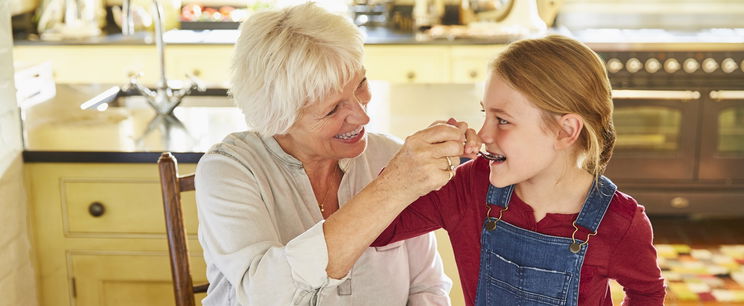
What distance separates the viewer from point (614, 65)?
161 inches

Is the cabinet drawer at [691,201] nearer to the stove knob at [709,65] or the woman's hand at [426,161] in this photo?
the stove knob at [709,65]

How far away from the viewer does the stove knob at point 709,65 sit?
4.05 metres

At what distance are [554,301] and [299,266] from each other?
1.49 ft

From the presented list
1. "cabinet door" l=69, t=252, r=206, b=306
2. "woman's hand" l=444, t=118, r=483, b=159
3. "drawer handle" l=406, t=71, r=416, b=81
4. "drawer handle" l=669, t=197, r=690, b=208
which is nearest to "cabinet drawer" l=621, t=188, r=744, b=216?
"drawer handle" l=669, t=197, r=690, b=208

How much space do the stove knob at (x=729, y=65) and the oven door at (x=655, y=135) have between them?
169 millimetres

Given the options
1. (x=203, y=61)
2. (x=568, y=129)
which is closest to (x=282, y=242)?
(x=568, y=129)

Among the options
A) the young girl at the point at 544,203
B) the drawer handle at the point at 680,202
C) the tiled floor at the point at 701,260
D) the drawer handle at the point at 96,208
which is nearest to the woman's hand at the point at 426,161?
Result: the young girl at the point at 544,203

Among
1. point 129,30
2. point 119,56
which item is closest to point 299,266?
point 119,56

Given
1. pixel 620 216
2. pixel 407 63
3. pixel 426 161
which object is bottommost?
pixel 407 63

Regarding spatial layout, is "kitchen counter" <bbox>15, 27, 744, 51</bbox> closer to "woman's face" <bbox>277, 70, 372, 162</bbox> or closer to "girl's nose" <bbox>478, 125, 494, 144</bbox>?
"woman's face" <bbox>277, 70, 372, 162</bbox>

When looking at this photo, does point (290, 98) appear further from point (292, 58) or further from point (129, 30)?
A: point (129, 30)

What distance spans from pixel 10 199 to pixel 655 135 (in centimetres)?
304

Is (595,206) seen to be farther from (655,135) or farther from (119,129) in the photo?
(655,135)

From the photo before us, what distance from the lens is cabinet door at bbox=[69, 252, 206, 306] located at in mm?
2328
